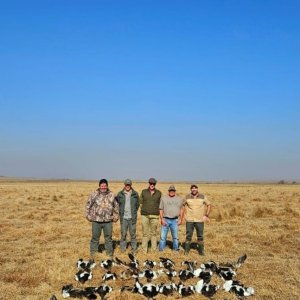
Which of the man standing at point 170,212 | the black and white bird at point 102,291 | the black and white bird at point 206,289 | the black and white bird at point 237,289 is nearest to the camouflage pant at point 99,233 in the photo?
the man standing at point 170,212

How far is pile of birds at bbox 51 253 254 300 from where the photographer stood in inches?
322

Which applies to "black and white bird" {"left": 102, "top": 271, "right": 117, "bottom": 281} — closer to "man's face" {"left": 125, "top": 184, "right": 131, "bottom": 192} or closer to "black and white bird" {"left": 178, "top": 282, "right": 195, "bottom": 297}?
"black and white bird" {"left": 178, "top": 282, "right": 195, "bottom": 297}

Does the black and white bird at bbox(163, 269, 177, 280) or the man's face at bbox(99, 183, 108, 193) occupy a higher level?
the man's face at bbox(99, 183, 108, 193)

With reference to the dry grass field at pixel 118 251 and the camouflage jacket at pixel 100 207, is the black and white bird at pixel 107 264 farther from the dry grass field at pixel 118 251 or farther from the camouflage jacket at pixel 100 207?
the camouflage jacket at pixel 100 207

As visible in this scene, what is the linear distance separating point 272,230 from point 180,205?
665 cm

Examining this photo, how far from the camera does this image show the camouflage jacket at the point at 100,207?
458 inches

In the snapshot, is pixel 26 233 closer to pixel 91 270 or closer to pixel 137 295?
pixel 91 270

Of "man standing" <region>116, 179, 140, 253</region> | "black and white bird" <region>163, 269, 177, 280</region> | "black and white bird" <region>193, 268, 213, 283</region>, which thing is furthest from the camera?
"man standing" <region>116, 179, 140, 253</region>

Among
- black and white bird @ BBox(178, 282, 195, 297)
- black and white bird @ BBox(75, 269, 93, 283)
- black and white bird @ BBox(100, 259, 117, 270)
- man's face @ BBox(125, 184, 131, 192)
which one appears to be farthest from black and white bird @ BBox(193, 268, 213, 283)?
man's face @ BBox(125, 184, 131, 192)

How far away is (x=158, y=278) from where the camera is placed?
9.58 meters

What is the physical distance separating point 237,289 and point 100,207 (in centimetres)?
460

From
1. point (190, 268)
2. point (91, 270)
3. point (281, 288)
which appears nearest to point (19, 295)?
point (91, 270)

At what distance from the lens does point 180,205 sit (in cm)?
1241

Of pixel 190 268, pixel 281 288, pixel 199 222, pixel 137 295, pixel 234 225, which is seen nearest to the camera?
pixel 137 295
